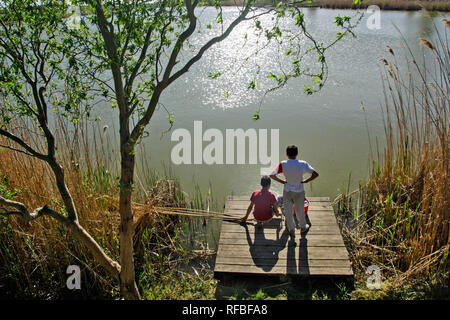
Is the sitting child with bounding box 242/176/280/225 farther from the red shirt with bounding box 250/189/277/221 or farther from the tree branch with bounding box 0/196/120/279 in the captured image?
the tree branch with bounding box 0/196/120/279

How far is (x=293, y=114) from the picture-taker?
9094mm

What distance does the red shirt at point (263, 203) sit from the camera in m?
4.54

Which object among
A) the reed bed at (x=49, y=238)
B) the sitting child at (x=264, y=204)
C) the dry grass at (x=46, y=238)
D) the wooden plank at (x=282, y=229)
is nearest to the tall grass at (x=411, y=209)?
the wooden plank at (x=282, y=229)

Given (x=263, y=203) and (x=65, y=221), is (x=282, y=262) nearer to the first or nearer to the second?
(x=263, y=203)

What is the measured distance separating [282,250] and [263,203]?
0.59m

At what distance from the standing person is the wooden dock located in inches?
6.8

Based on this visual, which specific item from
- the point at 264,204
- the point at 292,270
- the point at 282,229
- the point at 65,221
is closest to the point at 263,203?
the point at 264,204

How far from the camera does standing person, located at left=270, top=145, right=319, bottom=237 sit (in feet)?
13.7

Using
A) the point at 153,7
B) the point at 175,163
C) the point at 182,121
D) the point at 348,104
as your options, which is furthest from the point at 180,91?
the point at 153,7

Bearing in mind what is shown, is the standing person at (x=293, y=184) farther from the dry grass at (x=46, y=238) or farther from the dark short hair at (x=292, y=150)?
the dry grass at (x=46, y=238)

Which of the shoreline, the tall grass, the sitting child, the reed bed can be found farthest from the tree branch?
the shoreline

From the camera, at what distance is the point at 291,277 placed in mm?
3961

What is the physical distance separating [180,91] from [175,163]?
3516mm
